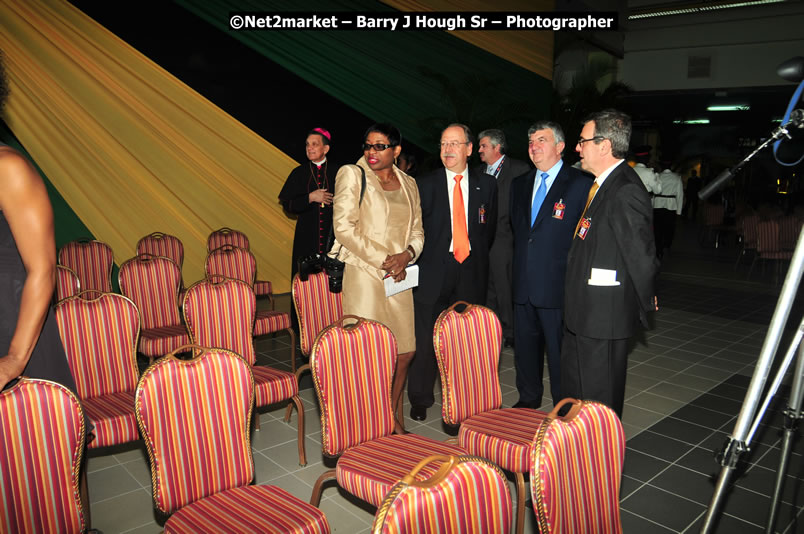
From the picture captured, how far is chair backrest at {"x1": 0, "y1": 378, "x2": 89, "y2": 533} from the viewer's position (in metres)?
1.69

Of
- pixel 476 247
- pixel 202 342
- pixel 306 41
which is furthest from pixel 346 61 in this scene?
pixel 202 342

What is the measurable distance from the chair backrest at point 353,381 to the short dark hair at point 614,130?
1.35m

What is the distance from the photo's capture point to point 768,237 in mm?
8148

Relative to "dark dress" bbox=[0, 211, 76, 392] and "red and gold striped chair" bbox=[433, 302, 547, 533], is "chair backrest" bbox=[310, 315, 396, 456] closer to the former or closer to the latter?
"red and gold striped chair" bbox=[433, 302, 547, 533]

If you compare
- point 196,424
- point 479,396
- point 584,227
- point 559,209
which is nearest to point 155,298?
point 196,424

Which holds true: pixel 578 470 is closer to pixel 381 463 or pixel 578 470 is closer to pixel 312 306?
Answer: pixel 381 463

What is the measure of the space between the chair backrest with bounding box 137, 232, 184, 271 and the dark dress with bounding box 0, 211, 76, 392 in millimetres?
3319

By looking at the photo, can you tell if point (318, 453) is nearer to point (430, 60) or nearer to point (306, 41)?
point (306, 41)

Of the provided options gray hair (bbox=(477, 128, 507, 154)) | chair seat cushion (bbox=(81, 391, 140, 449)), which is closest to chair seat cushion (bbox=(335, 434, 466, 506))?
chair seat cushion (bbox=(81, 391, 140, 449))

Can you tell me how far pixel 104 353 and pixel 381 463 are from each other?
1.53 m

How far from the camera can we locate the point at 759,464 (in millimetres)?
3318

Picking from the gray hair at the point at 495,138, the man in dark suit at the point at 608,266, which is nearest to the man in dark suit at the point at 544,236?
the man in dark suit at the point at 608,266

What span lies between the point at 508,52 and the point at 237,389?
9331mm

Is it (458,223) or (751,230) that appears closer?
(458,223)
